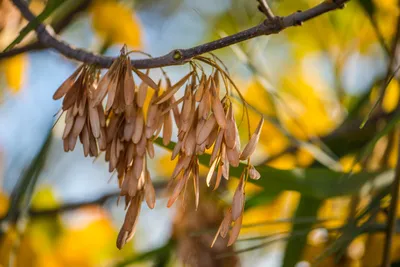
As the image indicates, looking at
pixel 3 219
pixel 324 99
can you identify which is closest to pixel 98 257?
pixel 3 219

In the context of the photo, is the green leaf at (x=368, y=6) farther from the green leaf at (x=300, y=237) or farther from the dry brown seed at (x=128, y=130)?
the dry brown seed at (x=128, y=130)

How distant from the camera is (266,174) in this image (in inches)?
19.7

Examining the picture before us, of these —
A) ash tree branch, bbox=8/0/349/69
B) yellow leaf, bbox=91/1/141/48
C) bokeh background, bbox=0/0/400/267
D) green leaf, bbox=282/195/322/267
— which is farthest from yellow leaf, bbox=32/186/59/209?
ash tree branch, bbox=8/0/349/69

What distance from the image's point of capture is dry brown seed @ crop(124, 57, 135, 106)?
35 centimetres

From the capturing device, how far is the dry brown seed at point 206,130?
13.5 inches

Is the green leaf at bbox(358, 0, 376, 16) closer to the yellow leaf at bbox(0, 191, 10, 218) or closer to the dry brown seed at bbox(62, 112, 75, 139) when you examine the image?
the dry brown seed at bbox(62, 112, 75, 139)

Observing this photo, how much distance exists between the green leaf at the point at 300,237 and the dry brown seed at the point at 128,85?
31 centimetres

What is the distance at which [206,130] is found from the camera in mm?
344

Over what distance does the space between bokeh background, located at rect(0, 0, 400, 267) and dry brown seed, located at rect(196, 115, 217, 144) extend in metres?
0.16

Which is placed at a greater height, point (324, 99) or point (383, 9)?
point (383, 9)

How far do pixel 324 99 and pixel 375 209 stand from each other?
1.67 feet

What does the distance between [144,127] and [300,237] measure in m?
0.35

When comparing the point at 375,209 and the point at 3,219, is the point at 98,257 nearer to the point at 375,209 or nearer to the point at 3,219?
the point at 3,219

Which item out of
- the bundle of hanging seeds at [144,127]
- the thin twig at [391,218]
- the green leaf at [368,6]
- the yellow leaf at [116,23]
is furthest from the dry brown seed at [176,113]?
the yellow leaf at [116,23]
